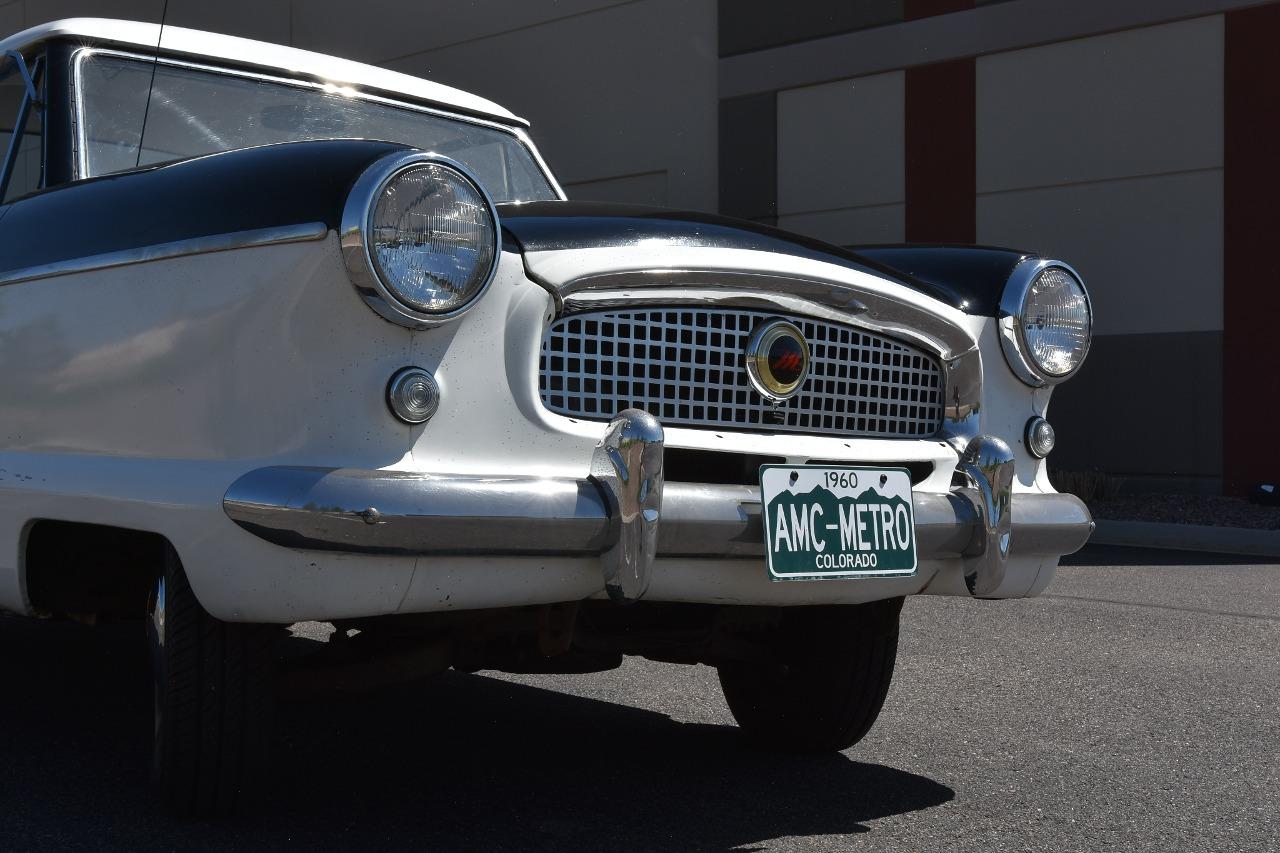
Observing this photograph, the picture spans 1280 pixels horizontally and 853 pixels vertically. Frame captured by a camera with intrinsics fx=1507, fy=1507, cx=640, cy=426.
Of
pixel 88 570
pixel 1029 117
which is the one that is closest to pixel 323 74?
pixel 88 570

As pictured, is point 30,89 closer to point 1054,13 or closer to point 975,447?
point 975,447

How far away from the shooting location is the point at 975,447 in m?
3.13

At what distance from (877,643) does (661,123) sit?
11966mm

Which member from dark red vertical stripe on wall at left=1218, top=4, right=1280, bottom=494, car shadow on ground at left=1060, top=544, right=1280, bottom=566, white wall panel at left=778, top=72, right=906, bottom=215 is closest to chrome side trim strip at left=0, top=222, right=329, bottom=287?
car shadow on ground at left=1060, top=544, right=1280, bottom=566

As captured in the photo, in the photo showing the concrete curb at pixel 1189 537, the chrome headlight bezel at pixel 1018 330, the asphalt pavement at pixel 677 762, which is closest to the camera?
the asphalt pavement at pixel 677 762

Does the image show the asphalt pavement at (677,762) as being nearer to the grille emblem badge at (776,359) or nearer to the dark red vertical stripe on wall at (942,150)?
the grille emblem badge at (776,359)

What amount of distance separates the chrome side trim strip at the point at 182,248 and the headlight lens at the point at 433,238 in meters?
0.11

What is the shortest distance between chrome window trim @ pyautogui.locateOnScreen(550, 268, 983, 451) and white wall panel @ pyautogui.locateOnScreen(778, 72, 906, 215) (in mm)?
10385

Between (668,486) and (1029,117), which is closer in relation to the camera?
(668,486)

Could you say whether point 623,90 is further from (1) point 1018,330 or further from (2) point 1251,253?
(1) point 1018,330

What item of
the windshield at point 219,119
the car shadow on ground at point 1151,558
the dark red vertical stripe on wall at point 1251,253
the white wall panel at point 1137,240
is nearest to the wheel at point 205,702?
the windshield at point 219,119

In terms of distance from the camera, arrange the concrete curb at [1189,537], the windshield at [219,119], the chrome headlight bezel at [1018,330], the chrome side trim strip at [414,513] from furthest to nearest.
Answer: the concrete curb at [1189,537], the windshield at [219,119], the chrome headlight bezel at [1018,330], the chrome side trim strip at [414,513]

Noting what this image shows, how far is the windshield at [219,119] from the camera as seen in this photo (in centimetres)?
364

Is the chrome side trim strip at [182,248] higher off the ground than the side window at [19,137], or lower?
lower
